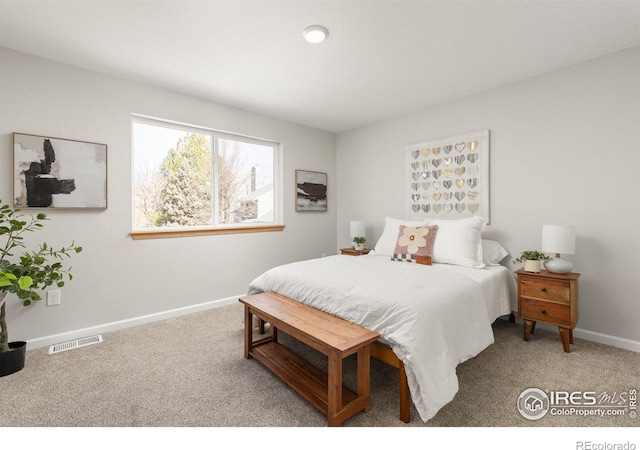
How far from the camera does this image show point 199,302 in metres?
3.36

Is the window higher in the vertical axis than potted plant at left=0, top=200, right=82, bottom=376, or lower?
higher

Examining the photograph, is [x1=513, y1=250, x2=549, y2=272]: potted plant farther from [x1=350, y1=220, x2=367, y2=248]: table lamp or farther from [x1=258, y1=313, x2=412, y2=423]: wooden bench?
[x1=350, y1=220, x2=367, y2=248]: table lamp

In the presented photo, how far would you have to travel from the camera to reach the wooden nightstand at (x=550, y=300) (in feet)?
7.50

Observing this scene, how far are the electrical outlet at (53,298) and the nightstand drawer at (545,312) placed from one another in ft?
12.8

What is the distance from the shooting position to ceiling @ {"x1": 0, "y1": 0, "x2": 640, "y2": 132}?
6.12 feet

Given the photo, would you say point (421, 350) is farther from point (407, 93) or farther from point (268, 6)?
point (407, 93)

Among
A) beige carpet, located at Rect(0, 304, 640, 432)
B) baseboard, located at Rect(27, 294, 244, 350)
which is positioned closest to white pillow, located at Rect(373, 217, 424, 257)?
beige carpet, located at Rect(0, 304, 640, 432)

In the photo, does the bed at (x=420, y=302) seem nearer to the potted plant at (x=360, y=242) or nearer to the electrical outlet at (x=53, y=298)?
the potted plant at (x=360, y=242)

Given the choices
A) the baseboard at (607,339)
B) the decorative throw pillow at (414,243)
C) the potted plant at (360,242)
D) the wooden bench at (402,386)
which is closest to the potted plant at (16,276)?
the wooden bench at (402,386)

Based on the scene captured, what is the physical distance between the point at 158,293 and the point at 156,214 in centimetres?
82

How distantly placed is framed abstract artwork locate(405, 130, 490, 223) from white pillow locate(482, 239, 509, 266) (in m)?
0.30

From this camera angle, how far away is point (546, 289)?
7.84 ft
